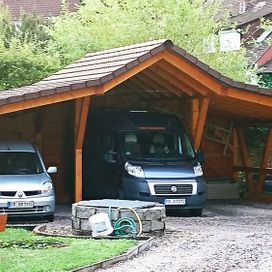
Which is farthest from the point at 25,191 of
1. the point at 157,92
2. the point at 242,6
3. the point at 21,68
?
the point at 242,6

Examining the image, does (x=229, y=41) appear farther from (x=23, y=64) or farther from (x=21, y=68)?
(x=21, y=68)

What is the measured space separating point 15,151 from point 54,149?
14.7ft

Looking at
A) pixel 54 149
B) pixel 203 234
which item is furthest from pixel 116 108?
pixel 203 234

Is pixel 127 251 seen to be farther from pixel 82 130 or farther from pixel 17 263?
pixel 82 130

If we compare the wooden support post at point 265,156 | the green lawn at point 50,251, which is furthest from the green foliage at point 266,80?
the green lawn at point 50,251

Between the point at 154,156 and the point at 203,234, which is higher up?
the point at 154,156

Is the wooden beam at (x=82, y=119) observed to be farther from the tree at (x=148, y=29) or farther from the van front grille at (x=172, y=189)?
the tree at (x=148, y=29)

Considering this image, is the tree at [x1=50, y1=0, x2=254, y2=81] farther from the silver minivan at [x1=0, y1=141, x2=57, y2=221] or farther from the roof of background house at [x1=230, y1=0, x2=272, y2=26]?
the silver minivan at [x1=0, y1=141, x2=57, y2=221]

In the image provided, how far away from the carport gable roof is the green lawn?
347cm

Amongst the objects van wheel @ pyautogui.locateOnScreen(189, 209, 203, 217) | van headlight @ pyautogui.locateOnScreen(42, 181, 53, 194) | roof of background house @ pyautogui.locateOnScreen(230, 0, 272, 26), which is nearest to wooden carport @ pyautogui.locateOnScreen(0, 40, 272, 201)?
van headlight @ pyautogui.locateOnScreen(42, 181, 53, 194)

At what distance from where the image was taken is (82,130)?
18.8 metres

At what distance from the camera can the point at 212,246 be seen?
13.5 meters

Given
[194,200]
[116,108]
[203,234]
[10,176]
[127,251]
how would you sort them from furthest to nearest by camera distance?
[116,108] < [194,200] < [10,176] < [203,234] < [127,251]

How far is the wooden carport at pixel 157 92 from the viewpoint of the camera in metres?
17.5
